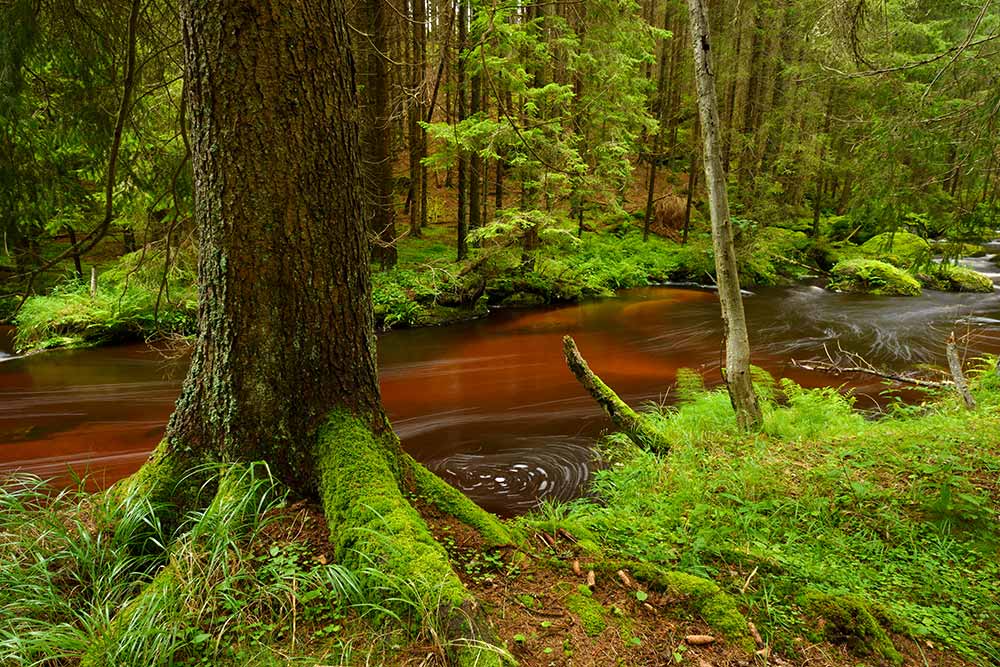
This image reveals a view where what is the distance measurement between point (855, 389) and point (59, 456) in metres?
10.2

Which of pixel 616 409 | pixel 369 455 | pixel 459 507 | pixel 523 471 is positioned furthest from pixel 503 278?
pixel 369 455

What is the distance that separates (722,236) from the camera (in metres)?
4.77

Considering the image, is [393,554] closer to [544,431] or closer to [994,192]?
[544,431]

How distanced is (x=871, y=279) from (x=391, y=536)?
18.3m

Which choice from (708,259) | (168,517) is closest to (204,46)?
(168,517)

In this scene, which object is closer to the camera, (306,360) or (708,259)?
(306,360)

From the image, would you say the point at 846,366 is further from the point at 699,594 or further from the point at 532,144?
the point at 699,594

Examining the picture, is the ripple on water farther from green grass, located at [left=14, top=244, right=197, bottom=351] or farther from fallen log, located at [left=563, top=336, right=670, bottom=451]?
green grass, located at [left=14, top=244, right=197, bottom=351]

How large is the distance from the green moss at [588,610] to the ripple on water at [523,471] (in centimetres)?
262

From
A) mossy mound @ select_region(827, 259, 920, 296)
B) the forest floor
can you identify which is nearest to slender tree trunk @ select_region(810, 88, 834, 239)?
mossy mound @ select_region(827, 259, 920, 296)

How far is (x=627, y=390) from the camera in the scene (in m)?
7.71

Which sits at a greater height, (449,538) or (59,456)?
(449,538)

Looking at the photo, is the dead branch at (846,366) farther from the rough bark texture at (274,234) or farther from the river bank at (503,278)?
the rough bark texture at (274,234)

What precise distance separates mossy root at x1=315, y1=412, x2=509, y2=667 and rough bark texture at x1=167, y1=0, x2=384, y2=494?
0.15 m
